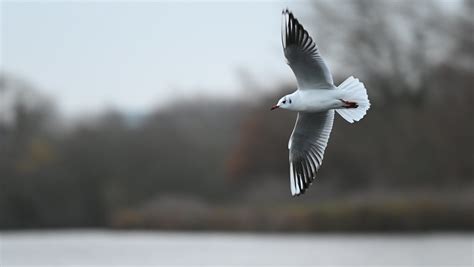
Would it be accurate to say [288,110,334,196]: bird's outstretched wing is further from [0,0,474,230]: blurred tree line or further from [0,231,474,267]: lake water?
[0,0,474,230]: blurred tree line

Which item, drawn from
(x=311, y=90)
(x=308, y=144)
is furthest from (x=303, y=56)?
(x=308, y=144)

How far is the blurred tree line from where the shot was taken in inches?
1065

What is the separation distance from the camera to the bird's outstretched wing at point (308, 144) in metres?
11.2

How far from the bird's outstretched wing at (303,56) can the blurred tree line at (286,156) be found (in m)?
14.3

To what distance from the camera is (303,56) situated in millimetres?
10375

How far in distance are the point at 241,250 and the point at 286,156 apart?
10.8 m

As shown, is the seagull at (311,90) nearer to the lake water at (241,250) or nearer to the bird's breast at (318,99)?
the bird's breast at (318,99)

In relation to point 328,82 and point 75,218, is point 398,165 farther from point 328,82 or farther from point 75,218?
point 328,82

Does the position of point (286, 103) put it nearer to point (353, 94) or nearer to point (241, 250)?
point (353, 94)

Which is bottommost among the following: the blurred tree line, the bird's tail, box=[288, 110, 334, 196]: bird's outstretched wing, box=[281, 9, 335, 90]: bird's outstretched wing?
box=[288, 110, 334, 196]: bird's outstretched wing

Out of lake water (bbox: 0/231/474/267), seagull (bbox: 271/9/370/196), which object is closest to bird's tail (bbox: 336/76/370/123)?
seagull (bbox: 271/9/370/196)

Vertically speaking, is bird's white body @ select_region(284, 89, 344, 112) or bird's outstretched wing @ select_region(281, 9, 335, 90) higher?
bird's outstretched wing @ select_region(281, 9, 335, 90)

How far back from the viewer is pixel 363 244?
71.6 feet

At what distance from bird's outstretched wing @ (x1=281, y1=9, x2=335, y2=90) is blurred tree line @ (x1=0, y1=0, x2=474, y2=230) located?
46.9ft
